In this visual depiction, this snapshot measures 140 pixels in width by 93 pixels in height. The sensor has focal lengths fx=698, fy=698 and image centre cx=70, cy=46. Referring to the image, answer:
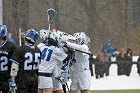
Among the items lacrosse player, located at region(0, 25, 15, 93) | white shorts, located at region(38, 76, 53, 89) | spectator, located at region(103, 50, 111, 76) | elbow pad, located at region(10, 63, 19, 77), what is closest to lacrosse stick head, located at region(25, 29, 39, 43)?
lacrosse player, located at region(0, 25, 15, 93)

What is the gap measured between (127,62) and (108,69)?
1026 mm

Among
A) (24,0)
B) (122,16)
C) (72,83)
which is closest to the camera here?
(72,83)

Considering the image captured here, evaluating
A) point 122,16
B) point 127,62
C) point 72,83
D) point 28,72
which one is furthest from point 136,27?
point 28,72

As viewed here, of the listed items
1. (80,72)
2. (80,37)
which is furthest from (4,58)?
(80,72)

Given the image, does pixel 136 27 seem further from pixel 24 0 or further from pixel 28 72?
pixel 28 72

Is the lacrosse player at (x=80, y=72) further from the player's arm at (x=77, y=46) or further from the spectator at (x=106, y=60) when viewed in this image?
the spectator at (x=106, y=60)

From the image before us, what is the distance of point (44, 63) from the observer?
602 inches

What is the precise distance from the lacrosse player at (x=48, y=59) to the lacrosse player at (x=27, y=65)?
1514 millimetres

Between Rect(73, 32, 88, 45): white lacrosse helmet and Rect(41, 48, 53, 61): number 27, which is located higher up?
Rect(73, 32, 88, 45): white lacrosse helmet

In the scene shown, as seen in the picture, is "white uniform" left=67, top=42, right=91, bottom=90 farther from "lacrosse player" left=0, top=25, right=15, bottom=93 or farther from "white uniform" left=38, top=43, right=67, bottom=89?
"lacrosse player" left=0, top=25, right=15, bottom=93

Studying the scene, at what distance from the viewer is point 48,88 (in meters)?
15.2

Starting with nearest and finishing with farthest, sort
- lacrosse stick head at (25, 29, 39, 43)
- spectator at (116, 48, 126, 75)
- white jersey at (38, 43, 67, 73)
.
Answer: lacrosse stick head at (25, 29, 39, 43), white jersey at (38, 43, 67, 73), spectator at (116, 48, 126, 75)

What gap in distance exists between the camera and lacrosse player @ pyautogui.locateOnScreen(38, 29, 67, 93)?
15195 millimetres

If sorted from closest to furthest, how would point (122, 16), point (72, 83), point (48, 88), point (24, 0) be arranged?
point (48, 88) → point (72, 83) → point (24, 0) → point (122, 16)
